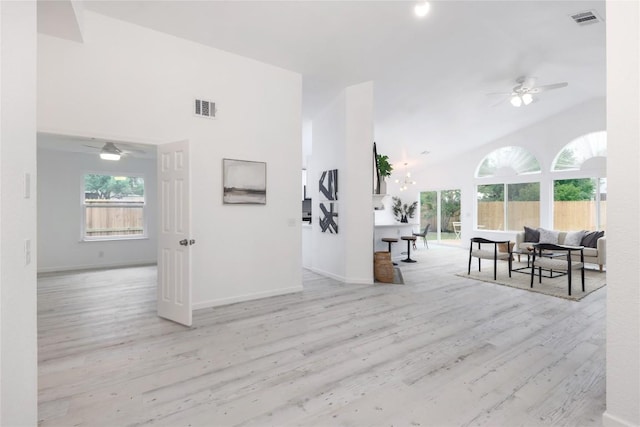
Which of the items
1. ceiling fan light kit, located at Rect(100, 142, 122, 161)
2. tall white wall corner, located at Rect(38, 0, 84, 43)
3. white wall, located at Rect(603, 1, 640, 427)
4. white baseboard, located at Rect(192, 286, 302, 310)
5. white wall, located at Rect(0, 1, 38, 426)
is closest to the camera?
white wall, located at Rect(0, 1, 38, 426)

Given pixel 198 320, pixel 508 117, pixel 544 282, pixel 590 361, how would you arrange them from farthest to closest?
pixel 508 117
pixel 544 282
pixel 198 320
pixel 590 361

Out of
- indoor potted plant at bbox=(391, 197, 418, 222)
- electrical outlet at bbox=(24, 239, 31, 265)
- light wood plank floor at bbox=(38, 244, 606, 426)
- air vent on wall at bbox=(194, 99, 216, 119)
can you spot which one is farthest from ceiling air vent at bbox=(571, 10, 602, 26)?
indoor potted plant at bbox=(391, 197, 418, 222)

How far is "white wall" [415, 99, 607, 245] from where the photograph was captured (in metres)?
7.07

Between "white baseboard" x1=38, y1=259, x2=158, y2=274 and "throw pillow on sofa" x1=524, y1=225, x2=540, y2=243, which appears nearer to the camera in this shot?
"white baseboard" x1=38, y1=259, x2=158, y2=274

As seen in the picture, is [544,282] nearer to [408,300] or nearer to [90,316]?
[408,300]

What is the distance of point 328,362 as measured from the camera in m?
2.46

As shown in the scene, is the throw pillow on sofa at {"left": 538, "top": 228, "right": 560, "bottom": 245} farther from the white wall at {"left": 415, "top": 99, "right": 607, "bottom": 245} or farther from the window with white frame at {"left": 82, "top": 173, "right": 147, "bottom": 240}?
the window with white frame at {"left": 82, "top": 173, "right": 147, "bottom": 240}

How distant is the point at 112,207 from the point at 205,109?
4.72 meters

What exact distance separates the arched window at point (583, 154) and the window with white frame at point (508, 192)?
1.78 ft

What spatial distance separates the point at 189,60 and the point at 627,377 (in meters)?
4.86

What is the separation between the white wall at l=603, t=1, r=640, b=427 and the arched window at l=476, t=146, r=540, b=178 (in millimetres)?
7603

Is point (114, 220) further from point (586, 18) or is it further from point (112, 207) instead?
point (586, 18)

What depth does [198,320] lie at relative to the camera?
3.37m

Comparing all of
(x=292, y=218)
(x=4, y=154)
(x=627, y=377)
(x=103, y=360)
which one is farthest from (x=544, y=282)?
(x=4, y=154)
